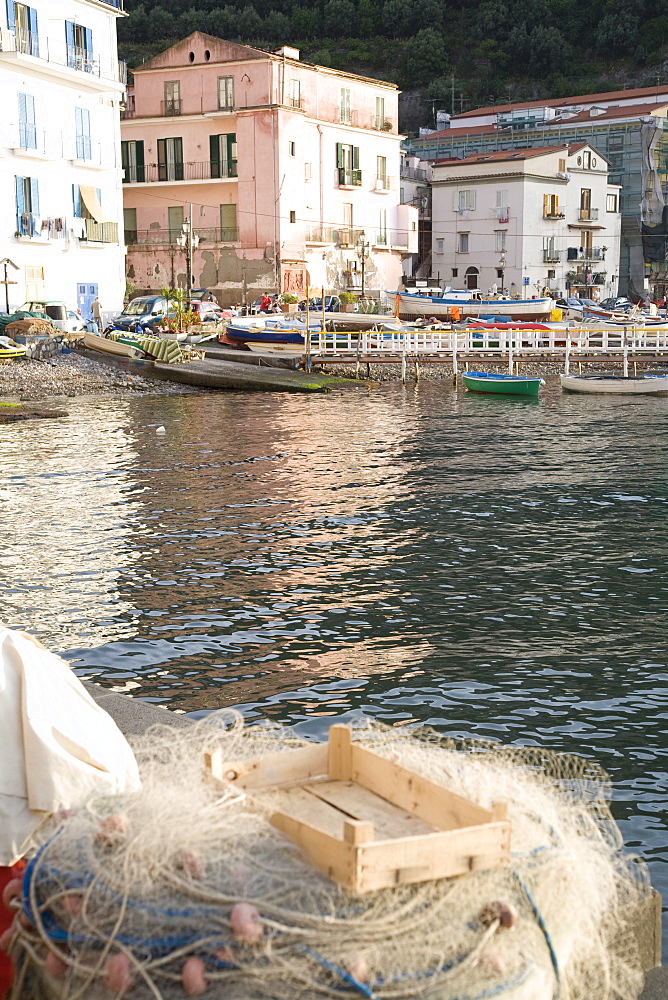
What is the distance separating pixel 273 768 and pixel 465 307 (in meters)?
54.3

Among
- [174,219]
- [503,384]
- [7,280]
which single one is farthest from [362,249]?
[503,384]

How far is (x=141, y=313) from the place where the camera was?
48.0m

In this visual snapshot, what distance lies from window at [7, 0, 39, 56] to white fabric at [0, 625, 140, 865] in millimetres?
43456

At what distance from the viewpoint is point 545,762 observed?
24.6 feet

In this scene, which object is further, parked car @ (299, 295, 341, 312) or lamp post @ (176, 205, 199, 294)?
parked car @ (299, 295, 341, 312)

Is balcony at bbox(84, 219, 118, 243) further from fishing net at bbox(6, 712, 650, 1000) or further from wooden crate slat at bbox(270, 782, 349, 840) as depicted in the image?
fishing net at bbox(6, 712, 650, 1000)

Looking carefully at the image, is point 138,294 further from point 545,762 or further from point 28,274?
point 545,762

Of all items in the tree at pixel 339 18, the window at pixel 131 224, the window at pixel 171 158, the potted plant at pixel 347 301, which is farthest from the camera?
the tree at pixel 339 18

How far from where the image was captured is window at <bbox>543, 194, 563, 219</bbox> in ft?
231

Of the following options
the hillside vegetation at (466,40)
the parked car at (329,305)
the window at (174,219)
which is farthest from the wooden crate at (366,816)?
the hillside vegetation at (466,40)

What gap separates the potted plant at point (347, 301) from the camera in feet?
191

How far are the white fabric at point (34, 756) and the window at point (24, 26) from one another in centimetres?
4346

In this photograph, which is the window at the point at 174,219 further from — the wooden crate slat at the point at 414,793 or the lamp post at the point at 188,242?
the wooden crate slat at the point at 414,793

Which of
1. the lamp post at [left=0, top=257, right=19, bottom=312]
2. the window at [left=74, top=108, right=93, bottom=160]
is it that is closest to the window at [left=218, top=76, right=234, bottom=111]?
the window at [left=74, top=108, right=93, bottom=160]
